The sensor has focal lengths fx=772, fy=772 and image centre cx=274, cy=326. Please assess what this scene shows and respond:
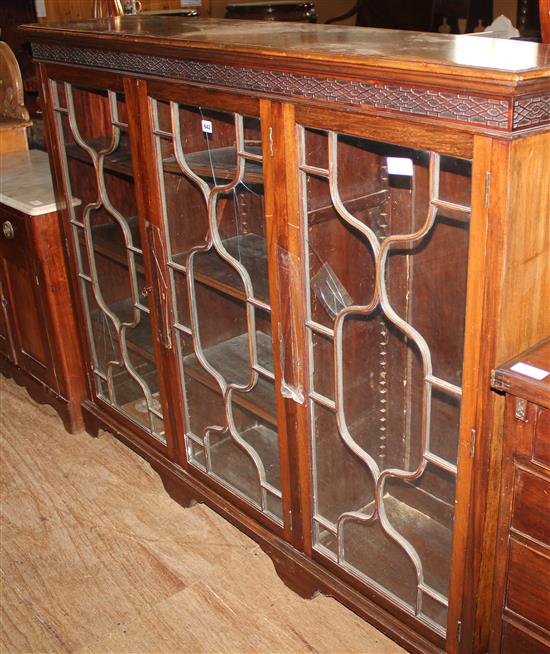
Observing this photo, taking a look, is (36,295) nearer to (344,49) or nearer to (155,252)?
(155,252)

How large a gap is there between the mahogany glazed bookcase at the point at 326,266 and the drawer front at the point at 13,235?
0.25 m

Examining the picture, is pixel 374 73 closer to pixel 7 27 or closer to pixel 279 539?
pixel 279 539

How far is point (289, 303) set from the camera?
5.61 ft

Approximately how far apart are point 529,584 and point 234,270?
978 millimetres

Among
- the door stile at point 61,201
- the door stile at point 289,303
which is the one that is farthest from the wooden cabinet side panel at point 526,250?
the door stile at point 61,201

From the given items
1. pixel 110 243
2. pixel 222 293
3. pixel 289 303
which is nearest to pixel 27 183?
pixel 110 243

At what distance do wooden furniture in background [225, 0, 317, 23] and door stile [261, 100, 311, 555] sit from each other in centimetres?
357

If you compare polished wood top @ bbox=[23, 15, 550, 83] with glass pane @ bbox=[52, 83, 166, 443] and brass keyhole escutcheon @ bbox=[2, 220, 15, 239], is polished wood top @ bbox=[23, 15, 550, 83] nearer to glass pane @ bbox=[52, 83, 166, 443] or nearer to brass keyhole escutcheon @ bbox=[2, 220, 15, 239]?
glass pane @ bbox=[52, 83, 166, 443]

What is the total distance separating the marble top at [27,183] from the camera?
8.23 ft

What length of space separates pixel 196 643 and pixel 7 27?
396cm

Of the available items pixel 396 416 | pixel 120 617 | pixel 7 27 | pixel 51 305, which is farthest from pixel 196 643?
pixel 7 27

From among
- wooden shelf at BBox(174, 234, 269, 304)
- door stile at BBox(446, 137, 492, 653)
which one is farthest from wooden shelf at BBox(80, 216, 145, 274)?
door stile at BBox(446, 137, 492, 653)

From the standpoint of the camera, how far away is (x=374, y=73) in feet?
4.30

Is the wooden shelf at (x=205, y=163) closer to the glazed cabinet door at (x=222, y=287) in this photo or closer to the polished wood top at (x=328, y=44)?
the glazed cabinet door at (x=222, y=287)
